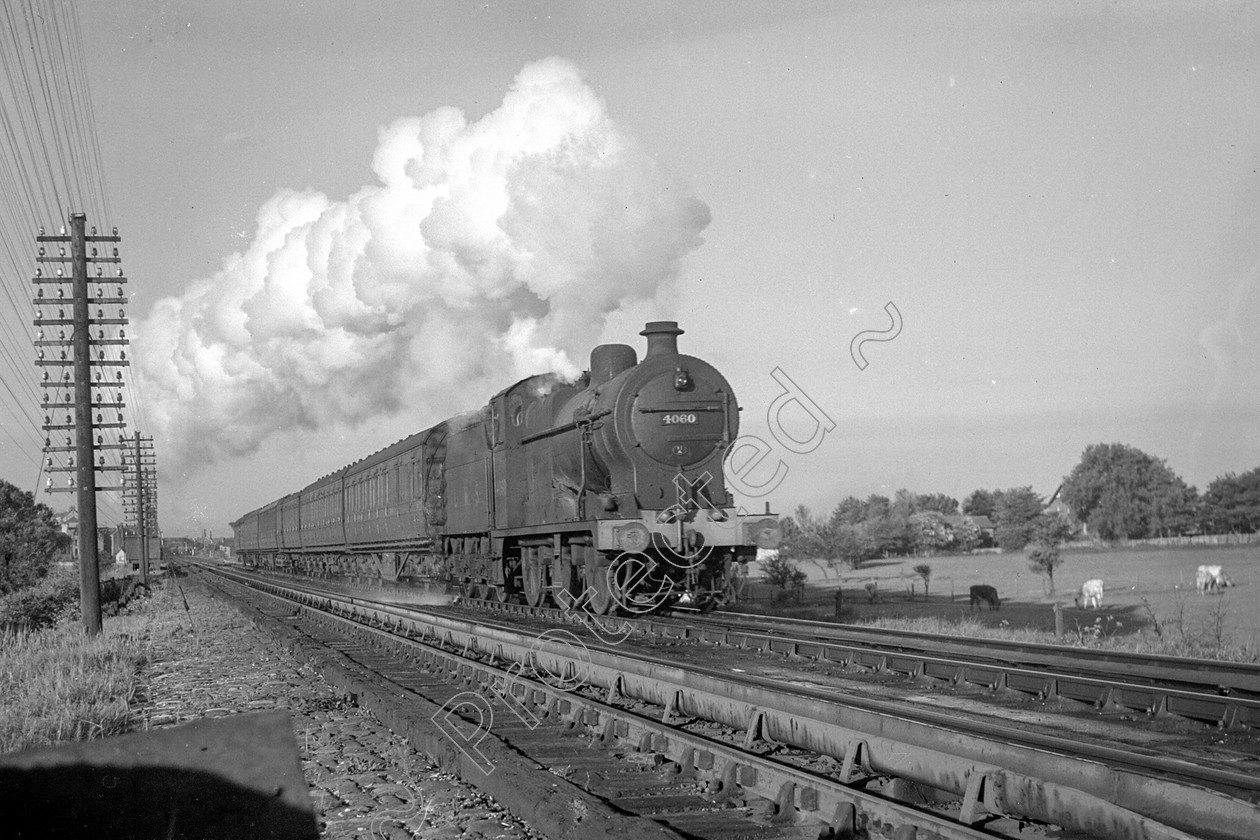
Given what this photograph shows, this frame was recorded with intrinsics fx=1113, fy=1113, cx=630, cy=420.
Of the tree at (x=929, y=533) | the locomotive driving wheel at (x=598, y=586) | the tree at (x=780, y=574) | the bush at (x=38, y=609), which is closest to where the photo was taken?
the locomotive driving wheel at (x=598, y=586)

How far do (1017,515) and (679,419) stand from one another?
51497mm

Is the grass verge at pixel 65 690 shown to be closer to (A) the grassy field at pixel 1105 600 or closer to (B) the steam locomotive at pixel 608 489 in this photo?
(B) the steam locomotive at pixel 608 489

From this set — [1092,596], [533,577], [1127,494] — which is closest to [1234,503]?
[1127,494]

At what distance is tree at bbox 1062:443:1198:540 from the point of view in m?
47.6

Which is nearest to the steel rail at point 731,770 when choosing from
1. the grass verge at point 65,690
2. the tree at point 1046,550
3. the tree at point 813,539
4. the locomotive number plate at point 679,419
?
the grass verge at point 65,690

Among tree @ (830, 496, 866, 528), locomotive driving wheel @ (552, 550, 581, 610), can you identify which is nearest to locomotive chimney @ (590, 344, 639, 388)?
locomotive driving wheel @ (552, 550, 581, 610)

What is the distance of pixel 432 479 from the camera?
980 inches

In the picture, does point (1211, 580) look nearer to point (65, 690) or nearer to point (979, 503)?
point (65, 690)

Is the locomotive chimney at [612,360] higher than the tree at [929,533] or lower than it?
higher

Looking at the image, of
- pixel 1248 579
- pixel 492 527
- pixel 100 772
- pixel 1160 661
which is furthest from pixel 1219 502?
pixel 100 772

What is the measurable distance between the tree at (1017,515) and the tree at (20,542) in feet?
165

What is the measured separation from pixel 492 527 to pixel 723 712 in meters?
12.9

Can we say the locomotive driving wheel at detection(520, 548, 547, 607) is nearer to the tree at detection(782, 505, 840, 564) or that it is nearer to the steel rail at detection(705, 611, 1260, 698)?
the steel rail at detection(705, 611, 1260, 698)

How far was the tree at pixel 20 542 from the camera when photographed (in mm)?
56406
